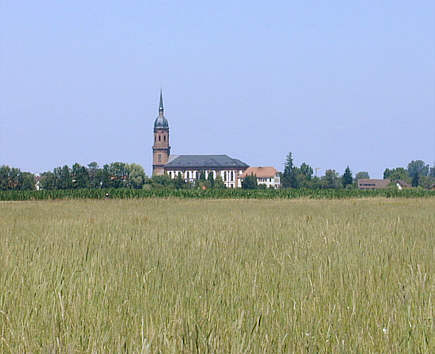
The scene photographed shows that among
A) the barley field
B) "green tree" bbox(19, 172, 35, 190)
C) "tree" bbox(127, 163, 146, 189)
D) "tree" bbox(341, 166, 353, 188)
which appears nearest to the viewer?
the barley field

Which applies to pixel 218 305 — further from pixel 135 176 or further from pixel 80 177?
pixel 135 176

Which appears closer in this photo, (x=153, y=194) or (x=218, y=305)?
(x=218, y=305)

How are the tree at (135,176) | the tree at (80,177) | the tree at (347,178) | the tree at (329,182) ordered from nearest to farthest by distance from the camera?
1. the tree at (80,177)
2. the tree at (347,178)
3. the tree at (329,182)
4. the tree at (135,176)

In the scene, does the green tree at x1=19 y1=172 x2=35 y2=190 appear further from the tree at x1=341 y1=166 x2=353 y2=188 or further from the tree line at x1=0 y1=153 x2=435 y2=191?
the tree at x1=341 y1=166 x2=353 y2=188

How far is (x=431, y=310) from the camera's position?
14.5 feet

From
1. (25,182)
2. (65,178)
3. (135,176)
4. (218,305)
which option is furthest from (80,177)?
(218,305)

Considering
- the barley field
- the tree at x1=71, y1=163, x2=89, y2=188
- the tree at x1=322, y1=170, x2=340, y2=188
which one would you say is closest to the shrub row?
the tree at x1=71, y1=163, x2=89, y2=188

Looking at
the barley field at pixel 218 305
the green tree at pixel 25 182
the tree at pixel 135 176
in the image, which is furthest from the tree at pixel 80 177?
the barley field at pixel 218 305

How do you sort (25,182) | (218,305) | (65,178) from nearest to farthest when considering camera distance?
1. (218,305)
2. (65,178)
3. (25,182)

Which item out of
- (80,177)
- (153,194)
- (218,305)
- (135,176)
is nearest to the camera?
(218,305)

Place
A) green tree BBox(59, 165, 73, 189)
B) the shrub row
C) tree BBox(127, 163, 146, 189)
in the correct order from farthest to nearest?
1. tree BBox(127, 163, 146, 189)
2. green tree BBox(59, 165, 73, 189)
3. the shrub row

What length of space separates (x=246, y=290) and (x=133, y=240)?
443cm

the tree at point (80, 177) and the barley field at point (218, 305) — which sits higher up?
the tree at point (80, 177)

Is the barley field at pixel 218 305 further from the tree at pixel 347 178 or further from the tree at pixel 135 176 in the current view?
the tree at pixel 135 176
